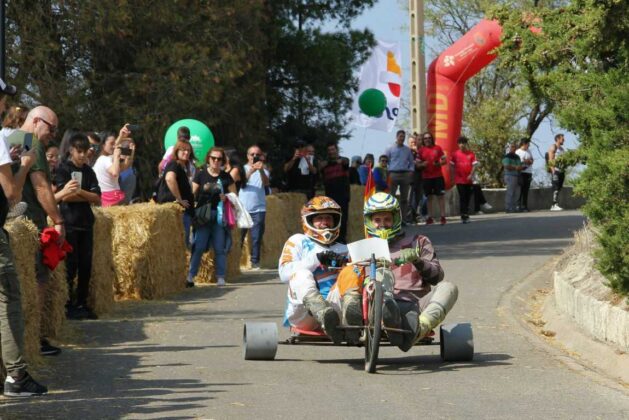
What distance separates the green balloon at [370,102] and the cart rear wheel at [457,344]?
26280 mm

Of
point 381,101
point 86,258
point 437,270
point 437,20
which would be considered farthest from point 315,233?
point 437,20

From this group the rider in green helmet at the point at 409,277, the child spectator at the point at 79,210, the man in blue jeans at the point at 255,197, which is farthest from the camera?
the man in blue jeans at the point at 255,197

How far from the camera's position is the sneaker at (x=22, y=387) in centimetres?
1002

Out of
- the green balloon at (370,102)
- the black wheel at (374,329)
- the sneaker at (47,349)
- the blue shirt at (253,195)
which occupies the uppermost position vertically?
the green balloon at (370,102)

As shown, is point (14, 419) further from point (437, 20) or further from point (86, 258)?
point (437, 20)

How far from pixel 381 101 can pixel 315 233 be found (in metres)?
26.4

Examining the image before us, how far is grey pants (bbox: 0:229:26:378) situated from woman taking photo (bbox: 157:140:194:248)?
918 centimetres

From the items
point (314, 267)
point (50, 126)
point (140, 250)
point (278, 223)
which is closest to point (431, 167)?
point (278, 223)

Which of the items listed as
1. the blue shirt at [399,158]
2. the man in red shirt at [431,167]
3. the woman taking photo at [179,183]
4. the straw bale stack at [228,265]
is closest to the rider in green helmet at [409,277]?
the woman taking photo at [179,183]

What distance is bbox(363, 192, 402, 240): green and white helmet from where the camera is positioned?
39.8 feet

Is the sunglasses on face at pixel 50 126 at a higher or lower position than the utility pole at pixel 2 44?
lower

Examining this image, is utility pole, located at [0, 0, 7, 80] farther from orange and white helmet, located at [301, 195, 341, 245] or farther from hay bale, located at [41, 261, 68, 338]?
orange and white helmet, located at [301, 195, 341, 245]

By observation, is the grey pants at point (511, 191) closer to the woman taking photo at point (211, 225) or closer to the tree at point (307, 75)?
the tree at point (307, 75)

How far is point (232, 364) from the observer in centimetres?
1195
